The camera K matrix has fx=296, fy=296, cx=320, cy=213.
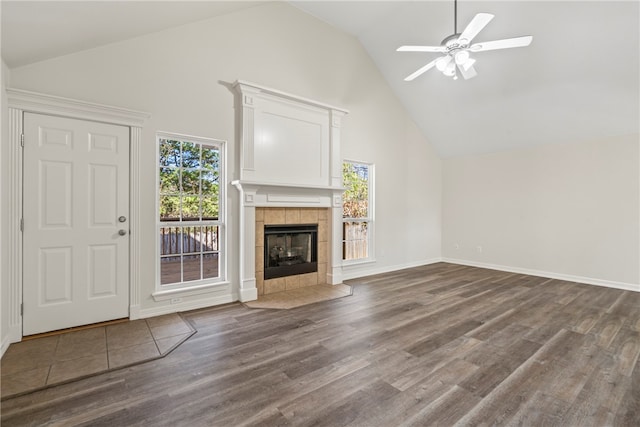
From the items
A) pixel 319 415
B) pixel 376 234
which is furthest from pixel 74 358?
pixel 376 234

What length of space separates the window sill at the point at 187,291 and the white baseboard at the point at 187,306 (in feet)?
0.33

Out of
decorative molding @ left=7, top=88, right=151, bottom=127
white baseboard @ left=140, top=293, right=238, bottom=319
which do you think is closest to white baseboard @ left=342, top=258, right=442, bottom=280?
white baseboard @ left=140, top=293, right=238, bottom=319

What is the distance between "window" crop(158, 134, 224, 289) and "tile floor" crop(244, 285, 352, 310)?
0.70 m

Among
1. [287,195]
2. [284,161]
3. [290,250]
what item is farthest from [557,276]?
[284,161]

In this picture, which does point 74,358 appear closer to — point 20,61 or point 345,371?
point 345,371

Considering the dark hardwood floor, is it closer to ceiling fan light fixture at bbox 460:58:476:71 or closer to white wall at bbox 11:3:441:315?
white wall at bbox 11:3:441:315

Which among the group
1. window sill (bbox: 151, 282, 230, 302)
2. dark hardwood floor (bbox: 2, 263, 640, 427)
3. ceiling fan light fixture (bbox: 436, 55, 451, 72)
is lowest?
dark hardwood floor (bbox: 2, 263, 640, 427)

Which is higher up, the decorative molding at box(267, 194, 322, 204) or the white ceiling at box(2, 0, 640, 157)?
the white ceiling at box(2, 0, 640, 157)

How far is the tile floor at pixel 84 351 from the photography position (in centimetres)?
217

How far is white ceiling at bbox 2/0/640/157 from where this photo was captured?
2.58m

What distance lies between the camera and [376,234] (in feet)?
18.9

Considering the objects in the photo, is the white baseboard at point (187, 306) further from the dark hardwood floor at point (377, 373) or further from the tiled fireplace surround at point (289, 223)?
the tiled fireplace surround at point (289, 223)

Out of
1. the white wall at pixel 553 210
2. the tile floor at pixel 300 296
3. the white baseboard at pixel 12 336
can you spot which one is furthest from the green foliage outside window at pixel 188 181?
the white wall at pixel 553 210

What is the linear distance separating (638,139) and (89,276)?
7797 mm
